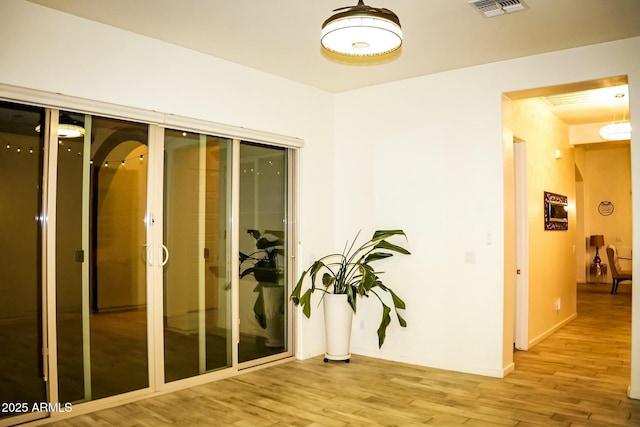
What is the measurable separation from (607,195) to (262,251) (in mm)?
9480

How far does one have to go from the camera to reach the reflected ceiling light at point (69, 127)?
136 inches

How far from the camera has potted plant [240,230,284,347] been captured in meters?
4.88

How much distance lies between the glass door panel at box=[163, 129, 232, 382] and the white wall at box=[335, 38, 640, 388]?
60.4 inches

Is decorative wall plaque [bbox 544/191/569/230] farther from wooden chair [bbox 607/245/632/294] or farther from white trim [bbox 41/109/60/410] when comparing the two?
white trim [bbox 41/109/60/410]

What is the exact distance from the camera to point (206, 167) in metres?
4.39

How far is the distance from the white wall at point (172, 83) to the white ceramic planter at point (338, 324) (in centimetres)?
30

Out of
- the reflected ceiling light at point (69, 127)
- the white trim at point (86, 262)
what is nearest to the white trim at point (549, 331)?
the white trim at point (86, 262)

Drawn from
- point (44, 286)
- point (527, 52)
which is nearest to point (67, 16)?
point (44, 286)

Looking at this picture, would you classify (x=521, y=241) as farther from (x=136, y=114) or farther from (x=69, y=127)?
(x=69, y=127)

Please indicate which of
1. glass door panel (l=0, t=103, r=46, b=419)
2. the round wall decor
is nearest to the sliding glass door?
glass door panel (l=0, t=103, r=46, b=419)

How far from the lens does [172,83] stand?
4.02 m

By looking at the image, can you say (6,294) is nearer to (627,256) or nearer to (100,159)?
(100,159)

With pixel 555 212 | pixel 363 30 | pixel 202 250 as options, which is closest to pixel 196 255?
pixel 202 250

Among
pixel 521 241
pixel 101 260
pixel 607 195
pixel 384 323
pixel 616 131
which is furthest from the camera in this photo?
pixel 607 195
